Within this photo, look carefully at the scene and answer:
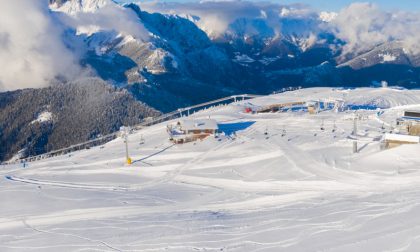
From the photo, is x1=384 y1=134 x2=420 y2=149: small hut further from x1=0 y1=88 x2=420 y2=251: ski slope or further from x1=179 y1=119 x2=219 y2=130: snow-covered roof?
x1=179 y1=119 x2=219 y2=130: snow-covered roof

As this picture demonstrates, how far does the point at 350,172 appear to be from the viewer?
4028 cm

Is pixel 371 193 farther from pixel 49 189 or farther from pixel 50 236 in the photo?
pixel 49 189

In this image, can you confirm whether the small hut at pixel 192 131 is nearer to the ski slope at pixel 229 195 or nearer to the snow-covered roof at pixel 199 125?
the snow-covered roof at pixel 199 125

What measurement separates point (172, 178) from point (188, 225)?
14443 millimetres

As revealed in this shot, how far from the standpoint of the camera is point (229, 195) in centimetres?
3794

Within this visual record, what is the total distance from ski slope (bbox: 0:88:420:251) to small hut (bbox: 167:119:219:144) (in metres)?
1.51

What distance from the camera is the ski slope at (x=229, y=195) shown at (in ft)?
90.0

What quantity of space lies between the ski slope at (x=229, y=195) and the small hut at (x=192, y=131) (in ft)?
4.95

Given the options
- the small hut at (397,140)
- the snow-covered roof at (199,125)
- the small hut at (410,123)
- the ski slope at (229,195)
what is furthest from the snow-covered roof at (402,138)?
the snow-covered roof at (199,125)

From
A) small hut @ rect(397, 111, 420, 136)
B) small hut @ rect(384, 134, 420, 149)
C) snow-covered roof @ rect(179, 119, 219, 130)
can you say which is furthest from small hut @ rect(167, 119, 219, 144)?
small hut @ rect(397, 111, 420, 136)

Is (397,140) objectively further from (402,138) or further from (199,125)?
(199,125)

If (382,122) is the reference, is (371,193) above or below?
below

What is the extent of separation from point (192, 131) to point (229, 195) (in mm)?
19873

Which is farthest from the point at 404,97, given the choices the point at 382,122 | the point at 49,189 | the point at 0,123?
the point at 0,123
